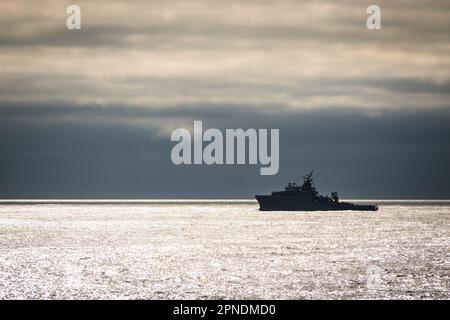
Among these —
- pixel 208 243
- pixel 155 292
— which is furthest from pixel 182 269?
pixel 208 243

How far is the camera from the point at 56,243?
9381cm

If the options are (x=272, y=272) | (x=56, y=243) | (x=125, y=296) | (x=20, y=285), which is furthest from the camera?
(x=56, y=243)

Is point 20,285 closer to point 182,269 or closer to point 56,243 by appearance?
point 182,269

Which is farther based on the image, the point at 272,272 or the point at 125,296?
the point at 272,272

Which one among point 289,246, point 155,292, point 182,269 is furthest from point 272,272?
point 289,246

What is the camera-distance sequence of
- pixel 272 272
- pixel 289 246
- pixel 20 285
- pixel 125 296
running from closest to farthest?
pixel 125 296
pixel 20 285
pixel 272 272
pixel 289 246

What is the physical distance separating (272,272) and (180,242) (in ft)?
134

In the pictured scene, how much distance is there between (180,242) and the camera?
97.2 meters

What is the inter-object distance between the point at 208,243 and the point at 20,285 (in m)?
46.5

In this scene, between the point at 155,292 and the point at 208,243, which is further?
the point at 208,243
